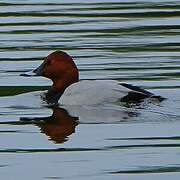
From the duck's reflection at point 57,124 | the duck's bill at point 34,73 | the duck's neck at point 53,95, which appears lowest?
the duck's neck at point 53,95

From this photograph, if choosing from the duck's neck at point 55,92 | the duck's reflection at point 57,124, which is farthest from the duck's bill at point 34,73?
the duck's reflection at point 57,124

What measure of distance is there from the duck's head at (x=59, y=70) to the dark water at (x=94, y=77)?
14.3 inches

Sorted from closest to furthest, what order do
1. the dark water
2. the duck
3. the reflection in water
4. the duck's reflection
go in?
the dark water, the duck's reflection, the reflection in water, the duck

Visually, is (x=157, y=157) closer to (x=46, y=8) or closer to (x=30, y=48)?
(x=30, y=48)

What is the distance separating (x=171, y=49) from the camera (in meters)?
18.0

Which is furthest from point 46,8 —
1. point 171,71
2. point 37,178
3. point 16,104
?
point 37,178

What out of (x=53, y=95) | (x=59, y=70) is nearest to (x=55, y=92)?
(x=53, y=95)

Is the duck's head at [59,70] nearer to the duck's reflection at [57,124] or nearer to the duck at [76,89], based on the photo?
the duck at [76,89]

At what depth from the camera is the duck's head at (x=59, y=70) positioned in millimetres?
14906

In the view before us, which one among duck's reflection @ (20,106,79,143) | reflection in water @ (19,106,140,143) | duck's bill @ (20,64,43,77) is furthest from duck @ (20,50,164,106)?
duck's reflection @ (20,106,79,143)

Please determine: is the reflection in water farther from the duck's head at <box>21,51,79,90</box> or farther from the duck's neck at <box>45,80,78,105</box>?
the duck's head at <box>21,51,79,90</box>

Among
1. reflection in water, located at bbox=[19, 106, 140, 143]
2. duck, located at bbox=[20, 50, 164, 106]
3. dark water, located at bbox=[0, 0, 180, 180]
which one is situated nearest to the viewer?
dark water, located at bbox=[0, 0, 180, 180]

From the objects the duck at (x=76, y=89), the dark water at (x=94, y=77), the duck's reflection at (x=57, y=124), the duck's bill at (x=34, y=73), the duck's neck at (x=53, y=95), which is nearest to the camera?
the dark water at (x=94, y=77)

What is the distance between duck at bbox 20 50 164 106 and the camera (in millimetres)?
13484
